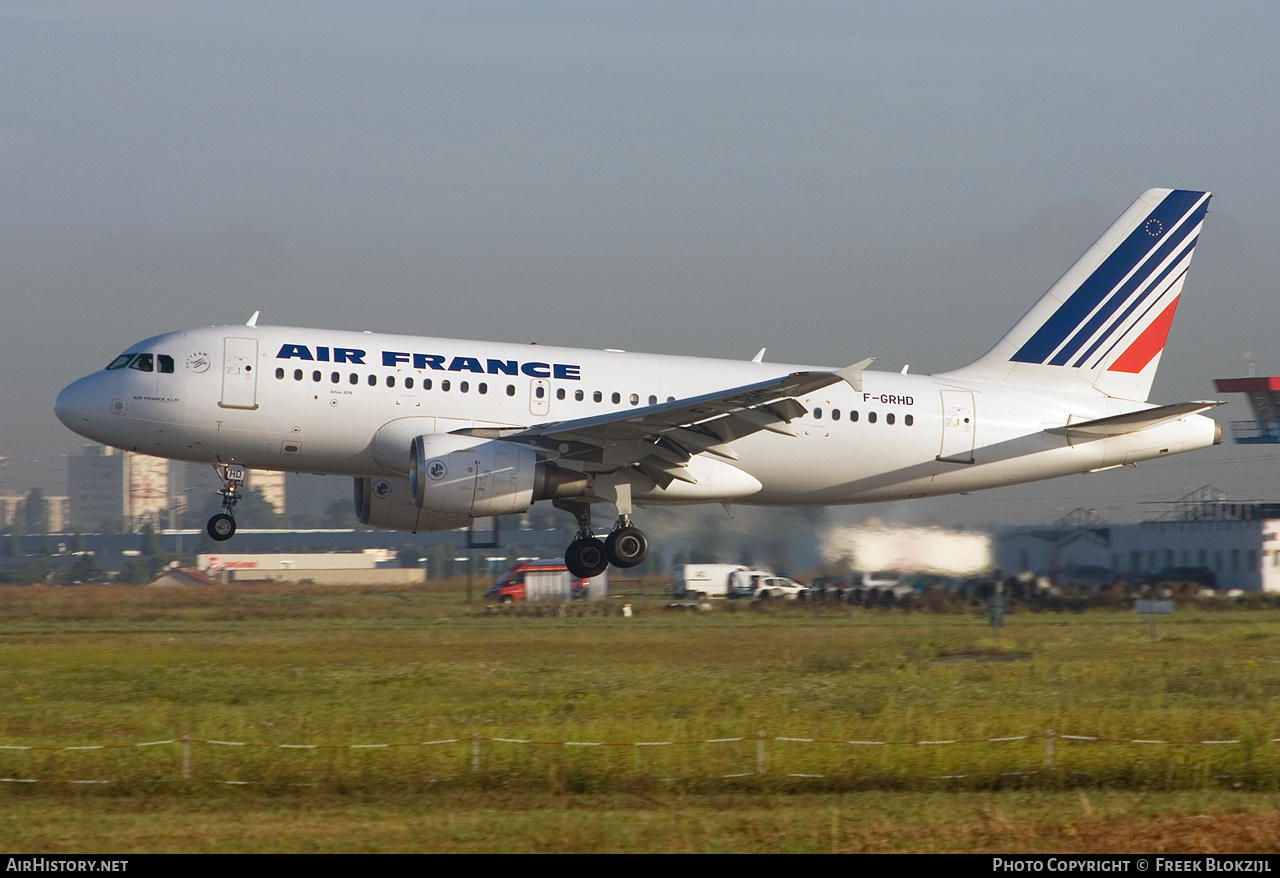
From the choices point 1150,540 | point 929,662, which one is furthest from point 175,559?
point 929,662

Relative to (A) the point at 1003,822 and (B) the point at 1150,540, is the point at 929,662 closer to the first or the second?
(A) the point at 1003,822

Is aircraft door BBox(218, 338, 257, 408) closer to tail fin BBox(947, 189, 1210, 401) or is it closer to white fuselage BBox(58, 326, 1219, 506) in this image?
white fuselage BBox(58, 326, 1219, 506)

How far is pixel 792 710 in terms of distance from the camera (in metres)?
21.4

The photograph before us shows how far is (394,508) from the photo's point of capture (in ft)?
100.0

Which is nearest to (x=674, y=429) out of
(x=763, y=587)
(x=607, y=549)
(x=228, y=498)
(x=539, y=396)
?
(x=539, y=396)

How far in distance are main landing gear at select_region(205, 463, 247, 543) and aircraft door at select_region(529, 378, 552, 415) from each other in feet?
19.7

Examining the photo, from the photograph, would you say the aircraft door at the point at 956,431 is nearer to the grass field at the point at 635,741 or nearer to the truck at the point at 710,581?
the grass field at the point at 635,741

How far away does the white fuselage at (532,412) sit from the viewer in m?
27.6

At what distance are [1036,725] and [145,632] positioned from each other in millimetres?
20719

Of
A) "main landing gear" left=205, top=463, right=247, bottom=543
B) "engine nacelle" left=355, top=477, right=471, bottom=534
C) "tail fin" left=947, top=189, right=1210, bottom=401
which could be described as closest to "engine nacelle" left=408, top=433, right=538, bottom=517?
"engine nacelle" left=355, top=477, right=471, bottom=534

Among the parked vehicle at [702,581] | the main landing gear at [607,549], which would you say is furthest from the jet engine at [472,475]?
the parked vehicle at [702,581]

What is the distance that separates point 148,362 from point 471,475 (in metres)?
6.70

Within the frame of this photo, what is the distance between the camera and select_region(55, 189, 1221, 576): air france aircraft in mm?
27531

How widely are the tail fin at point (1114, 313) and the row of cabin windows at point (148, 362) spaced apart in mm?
16469
